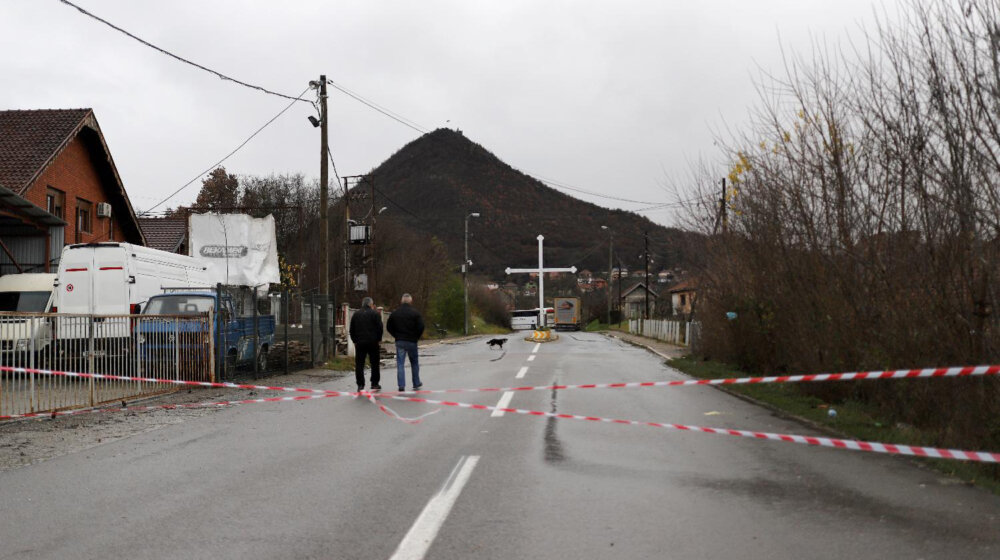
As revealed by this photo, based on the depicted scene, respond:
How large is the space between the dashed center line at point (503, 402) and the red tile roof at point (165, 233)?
101 feet

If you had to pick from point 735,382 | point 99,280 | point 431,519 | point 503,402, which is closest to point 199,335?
point 99,280

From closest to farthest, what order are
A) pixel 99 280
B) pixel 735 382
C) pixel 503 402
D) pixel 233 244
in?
1. pixel 735 382
2. pixel 503 402
3. pixel 99 280
4. pixel 233 244

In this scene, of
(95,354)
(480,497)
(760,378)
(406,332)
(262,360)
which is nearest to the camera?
(480,497)

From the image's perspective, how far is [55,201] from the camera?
90.7 feet

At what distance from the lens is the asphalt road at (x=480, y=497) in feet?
16.5

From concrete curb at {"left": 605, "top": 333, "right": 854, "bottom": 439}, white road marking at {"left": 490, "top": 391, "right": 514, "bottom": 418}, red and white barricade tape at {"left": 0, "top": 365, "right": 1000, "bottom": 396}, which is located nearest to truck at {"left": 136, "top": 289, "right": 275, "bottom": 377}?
red and white barricade tape at {"left": 0, "top": 365, "right": 1000, "bottom": 396}

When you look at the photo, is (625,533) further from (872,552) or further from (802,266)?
(802,266)

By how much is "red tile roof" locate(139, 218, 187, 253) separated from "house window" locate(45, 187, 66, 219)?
1214cm

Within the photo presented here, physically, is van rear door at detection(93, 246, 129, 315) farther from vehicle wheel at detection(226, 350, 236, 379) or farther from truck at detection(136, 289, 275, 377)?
vehicle wheel at detection(226, 350, 236, 379)

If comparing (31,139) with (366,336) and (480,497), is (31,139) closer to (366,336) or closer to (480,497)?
(366,336)

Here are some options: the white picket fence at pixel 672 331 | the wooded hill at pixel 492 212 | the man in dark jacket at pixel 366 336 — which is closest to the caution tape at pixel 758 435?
the man in dark jacket at pixel 366 336

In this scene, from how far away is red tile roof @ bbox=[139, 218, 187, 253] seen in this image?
41.0 meters

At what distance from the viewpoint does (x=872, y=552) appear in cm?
486

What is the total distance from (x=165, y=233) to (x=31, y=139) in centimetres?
1595
